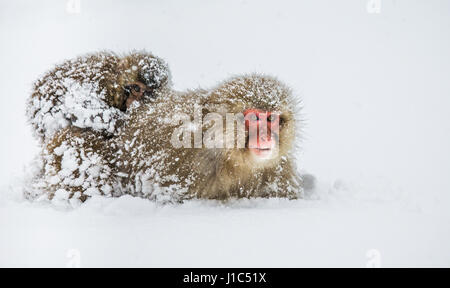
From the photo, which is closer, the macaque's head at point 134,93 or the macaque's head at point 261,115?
the macaque's head at point 261,115

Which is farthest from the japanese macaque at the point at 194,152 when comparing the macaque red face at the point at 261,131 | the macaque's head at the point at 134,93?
the macaque's head at the point at 134,93

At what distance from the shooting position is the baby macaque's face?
206 centimetres

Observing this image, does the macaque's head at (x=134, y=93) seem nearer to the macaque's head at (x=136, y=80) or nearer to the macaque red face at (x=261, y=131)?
the macaque's head at (x=136, y=80)

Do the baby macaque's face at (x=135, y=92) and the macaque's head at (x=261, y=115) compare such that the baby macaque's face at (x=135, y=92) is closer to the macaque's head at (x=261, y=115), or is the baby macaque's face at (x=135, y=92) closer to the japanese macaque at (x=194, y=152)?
the japanese macaque at (x=194, y=152)

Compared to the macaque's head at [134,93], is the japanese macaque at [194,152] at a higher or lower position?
lower

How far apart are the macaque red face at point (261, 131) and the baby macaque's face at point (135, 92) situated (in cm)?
69

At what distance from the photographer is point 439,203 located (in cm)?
174

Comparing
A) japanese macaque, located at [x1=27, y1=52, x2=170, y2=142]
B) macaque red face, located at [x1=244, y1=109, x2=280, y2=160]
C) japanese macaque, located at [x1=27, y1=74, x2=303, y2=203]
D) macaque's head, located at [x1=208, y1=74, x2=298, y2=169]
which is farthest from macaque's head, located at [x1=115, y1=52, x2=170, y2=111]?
macaque red face, located at [x1=244, y1=109, x2=280, y2=160]

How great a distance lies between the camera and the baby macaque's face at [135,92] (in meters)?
2.06

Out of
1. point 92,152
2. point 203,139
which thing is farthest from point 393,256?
point 92,152

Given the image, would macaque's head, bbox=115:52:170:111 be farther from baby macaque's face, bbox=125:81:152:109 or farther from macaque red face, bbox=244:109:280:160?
macaque red face, bbox=244:109:280:160

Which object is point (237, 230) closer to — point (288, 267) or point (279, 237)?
point (279, 237)

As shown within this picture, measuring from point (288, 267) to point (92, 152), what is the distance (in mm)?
1214
